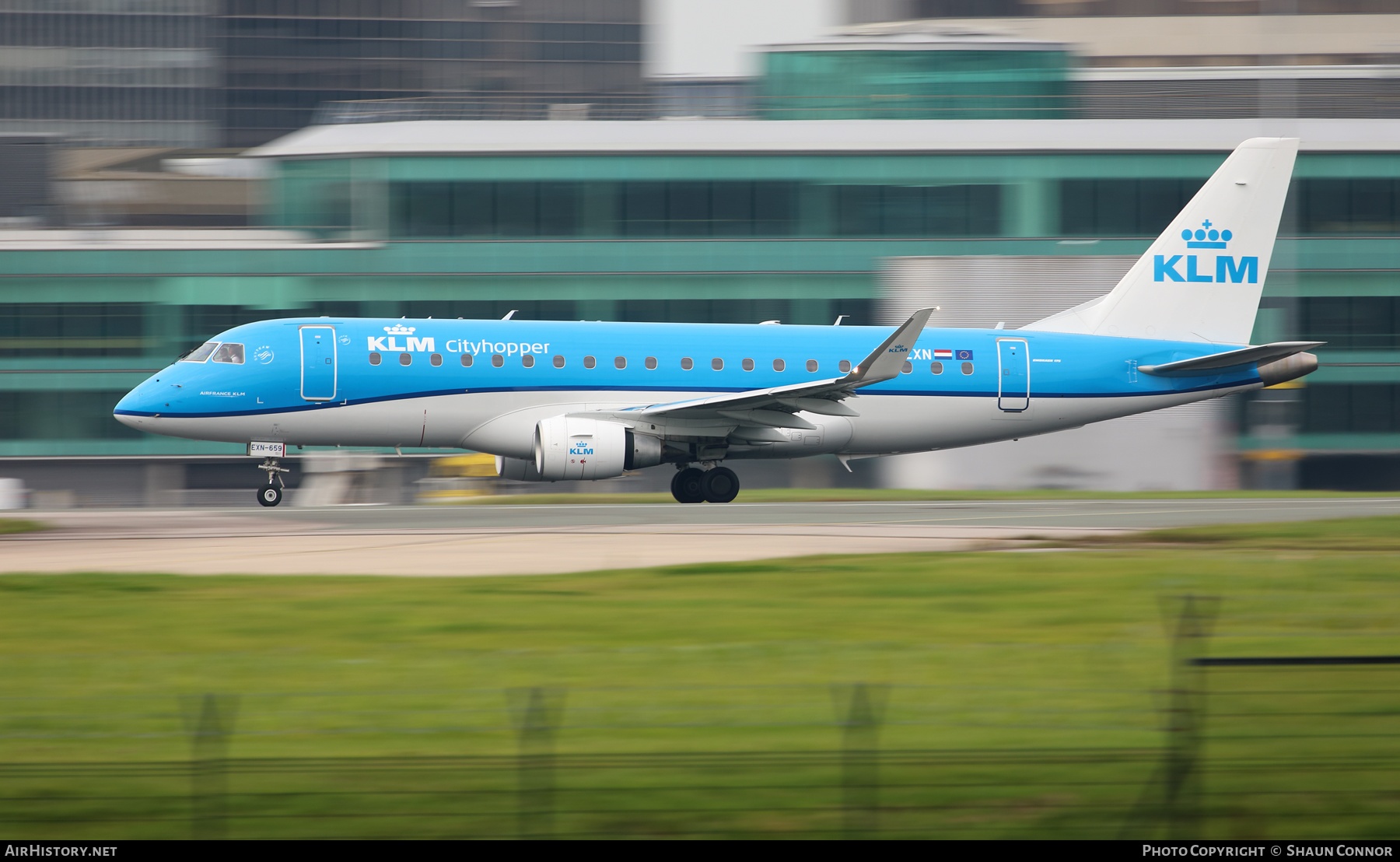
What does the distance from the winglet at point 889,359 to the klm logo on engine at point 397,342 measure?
8.22 m

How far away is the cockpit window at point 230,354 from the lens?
28.2 m

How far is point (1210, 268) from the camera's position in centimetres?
3400

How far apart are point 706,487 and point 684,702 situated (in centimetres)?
2082

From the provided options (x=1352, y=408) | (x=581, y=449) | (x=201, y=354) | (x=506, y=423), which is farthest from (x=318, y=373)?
(x=1352, y=408)

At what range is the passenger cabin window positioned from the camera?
28234mm

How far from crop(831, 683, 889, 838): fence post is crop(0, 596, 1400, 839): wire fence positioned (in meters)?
0.01

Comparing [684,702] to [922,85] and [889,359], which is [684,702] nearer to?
[889,359]

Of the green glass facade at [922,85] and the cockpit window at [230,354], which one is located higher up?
the green glass facade at [922,85]

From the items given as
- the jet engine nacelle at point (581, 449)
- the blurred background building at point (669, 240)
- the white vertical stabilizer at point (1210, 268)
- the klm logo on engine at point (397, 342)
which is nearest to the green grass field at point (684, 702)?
the jet engine nacelle at point (581, 449)

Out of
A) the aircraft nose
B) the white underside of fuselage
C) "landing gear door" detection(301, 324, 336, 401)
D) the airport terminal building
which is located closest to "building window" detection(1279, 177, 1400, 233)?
the airport terminal building

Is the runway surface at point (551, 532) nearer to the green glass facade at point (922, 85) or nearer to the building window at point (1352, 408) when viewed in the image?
the building window at point (1352, 408)

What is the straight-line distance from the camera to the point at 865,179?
48.7 meters

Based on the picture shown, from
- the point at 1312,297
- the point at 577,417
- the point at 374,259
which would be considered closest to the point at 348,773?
the point at 577,417

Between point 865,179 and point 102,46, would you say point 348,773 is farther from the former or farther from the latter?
point 102,46
